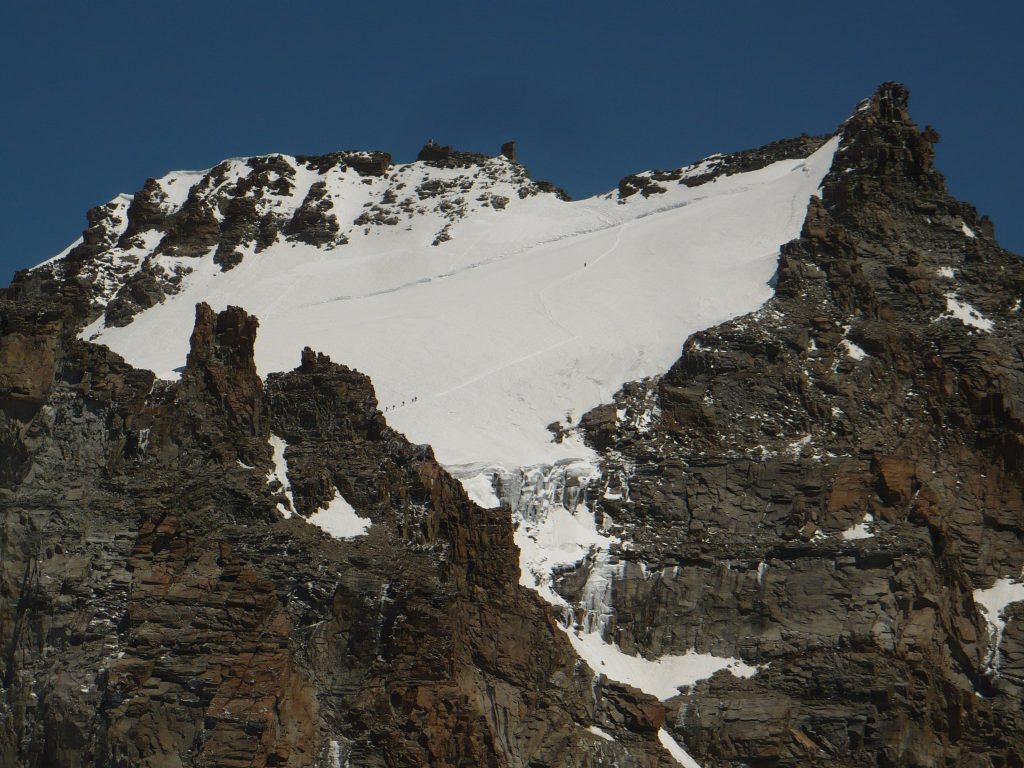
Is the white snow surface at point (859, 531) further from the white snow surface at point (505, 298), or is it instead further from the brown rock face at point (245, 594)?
the brown rock face at point (245, 594)

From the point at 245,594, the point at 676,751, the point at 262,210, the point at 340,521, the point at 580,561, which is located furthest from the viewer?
the point at 262,210

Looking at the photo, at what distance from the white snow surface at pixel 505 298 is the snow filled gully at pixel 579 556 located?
176 centimetres

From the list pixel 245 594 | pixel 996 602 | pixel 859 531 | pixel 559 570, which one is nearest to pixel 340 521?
pixel 245 594

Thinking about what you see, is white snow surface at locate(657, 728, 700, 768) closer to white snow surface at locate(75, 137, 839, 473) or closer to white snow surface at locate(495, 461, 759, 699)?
white snow surface at locate(495, 461, 759, 699)

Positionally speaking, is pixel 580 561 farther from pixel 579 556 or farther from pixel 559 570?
pixel 559 570

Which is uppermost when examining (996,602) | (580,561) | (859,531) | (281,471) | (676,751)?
(281,471)

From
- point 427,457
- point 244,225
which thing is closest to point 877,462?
point 427,457

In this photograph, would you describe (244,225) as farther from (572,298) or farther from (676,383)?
(676,383)

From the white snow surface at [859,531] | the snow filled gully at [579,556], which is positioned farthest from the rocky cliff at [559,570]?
the snow filled gully at [579,556]

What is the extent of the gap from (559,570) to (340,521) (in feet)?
31.1

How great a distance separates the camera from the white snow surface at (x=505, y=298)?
289 feet

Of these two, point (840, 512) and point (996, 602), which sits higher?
point (840, 512)

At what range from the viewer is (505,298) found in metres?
103

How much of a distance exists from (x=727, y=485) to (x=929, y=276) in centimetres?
1845
